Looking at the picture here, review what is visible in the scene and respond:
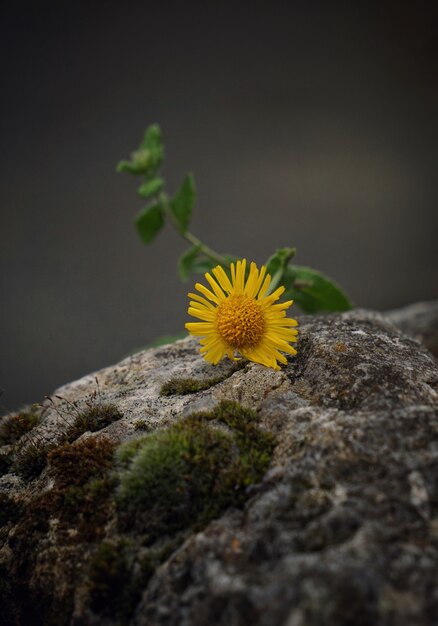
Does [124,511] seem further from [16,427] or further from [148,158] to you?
[148,158]

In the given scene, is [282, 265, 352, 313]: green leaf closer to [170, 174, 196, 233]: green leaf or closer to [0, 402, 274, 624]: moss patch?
[170, 174, 196, 233]: green leaf

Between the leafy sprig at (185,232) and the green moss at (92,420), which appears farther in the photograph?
the leafy sprig at (185,232)

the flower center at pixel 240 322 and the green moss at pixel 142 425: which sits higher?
the flower center at pixel 240 322

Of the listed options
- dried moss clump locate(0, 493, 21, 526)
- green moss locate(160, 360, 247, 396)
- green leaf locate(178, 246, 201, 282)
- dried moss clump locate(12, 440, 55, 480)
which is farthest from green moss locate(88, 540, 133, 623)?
green leaf locate(178, 246, 201, 282)

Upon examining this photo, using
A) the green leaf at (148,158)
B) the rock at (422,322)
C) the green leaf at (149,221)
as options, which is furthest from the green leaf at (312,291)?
the green leaf at (148,158)

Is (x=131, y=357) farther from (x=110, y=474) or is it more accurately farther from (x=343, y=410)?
(x=343, y=410)

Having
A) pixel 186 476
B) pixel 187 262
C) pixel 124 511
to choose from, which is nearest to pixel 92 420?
pixel 124 511

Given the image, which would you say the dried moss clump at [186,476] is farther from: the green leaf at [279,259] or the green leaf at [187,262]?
the green leaf at [187,262]
